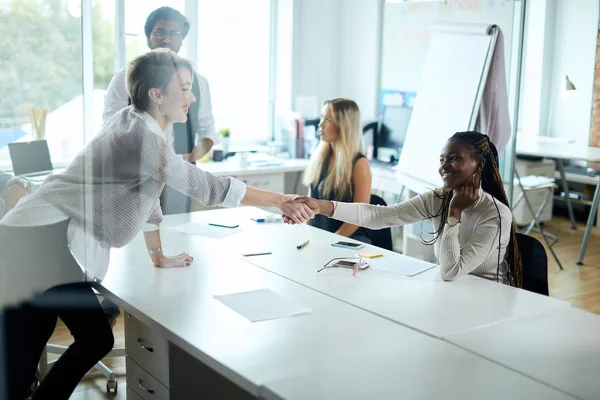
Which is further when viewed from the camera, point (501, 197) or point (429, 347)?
point (501, 197)

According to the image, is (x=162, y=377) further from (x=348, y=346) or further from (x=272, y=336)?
(x=348, y=346)

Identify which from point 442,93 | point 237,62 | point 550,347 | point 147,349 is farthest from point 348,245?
point 237,62

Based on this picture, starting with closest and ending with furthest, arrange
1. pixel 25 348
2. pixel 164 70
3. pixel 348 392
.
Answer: pixel 348 392 → pixel 25 348 → pixel 164 70

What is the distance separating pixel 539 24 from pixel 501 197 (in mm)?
4027

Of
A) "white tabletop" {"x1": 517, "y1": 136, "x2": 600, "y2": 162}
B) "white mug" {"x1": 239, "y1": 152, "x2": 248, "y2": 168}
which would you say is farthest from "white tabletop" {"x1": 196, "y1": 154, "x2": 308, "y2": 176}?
"white tabletop" {"x1": 517, "y1": 136, "x2": 600, "y2": 162}

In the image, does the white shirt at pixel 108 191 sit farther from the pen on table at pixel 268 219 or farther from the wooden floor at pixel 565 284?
the pen on table at pixel 268 219

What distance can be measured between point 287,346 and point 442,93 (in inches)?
97.6

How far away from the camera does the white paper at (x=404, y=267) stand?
2.27 metres

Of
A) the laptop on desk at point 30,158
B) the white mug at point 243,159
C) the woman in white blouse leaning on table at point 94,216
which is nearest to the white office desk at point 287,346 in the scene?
the woman in white blouse leaning on table at point 94,216

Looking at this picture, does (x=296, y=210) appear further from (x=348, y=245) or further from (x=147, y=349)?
(x=147, y=349)

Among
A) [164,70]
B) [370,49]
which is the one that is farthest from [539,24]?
[164,70]

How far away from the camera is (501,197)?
2.27m

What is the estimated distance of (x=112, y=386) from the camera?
2.54 metres

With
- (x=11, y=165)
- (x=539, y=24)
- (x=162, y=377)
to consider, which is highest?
(x=539, y=24)
